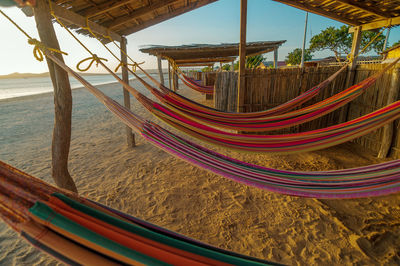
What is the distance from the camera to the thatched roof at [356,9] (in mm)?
2127

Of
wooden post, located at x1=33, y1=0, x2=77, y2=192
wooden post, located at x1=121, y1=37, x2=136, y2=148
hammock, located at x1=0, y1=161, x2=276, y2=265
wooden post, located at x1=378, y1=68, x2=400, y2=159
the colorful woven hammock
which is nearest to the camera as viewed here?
A: hammock, located at x1=0, y1=161, x2=276, y2=265

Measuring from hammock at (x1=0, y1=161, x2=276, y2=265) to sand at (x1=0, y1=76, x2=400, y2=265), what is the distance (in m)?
0.92

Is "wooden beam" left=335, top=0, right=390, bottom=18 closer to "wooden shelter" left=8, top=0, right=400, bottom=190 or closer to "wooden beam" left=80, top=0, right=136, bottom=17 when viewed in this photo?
"wooden shelter" left=8, top=0, right=400, bottom=190

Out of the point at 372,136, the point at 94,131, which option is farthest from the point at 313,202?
the point at 94,131

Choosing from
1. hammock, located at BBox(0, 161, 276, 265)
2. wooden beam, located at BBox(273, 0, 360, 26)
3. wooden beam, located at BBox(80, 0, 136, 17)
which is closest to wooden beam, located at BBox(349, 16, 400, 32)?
wooden beam, located at BBox(273, 0, 360, 26)

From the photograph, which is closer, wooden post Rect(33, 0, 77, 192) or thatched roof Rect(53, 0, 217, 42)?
wooden post Rect(33, 0, 77, 192)

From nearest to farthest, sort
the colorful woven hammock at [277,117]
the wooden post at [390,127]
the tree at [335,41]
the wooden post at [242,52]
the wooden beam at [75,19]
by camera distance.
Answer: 1. the wooden beam at [75,19]
2. the colorful woven hammock at [277,117]
3. the wooden post at [390,127]
4. the wooden post at [242,52]
5. the tree at [335,41]

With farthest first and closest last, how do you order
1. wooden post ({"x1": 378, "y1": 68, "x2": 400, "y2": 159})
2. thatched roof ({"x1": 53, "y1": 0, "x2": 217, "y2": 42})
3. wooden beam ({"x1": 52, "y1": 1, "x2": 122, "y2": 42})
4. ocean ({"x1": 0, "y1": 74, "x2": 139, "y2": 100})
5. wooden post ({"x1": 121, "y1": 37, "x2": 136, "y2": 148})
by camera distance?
1. ocean ({"x1": 0, "y1": 74, "x2": 139, "y2": 100})
2. wooden post ({"x1": 121, "y1": 37, "x2": 136, "y2": 148})
3. wooden post ({"x1": 378, "y1": 68, "x2": 400, "y2": 159})
4. thatched roof ({"x1": 53, "y1": 0, "x2": 217, "y2": 42})
5. wooden beam ({"x1": 52, "y1": 1, "x2": 122, "y2": 42})

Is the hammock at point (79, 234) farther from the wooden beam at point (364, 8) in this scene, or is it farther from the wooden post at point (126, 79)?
the wooden beam at point (364, 8)

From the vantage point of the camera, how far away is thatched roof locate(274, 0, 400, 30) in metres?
2.13

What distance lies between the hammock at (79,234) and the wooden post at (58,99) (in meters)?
0.85

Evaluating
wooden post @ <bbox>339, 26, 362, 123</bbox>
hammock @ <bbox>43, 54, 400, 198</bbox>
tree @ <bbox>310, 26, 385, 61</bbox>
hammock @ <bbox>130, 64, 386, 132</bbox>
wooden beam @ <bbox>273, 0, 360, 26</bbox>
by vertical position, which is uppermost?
tree @ <bbox>310, 26, 385, 61</bbox>

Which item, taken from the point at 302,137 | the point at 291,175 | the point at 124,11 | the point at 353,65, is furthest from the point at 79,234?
the point at 353,65

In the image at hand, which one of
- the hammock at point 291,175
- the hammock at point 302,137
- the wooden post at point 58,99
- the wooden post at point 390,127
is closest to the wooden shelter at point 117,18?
the wooden post at point 58,99
